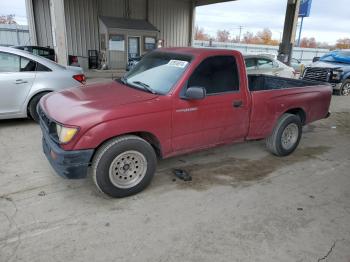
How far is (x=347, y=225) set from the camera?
11.1 feet

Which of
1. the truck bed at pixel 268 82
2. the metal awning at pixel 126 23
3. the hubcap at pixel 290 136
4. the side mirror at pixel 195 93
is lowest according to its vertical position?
the hubcap at pixel 290 136

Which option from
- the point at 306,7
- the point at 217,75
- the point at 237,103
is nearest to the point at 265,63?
the point at 237,103

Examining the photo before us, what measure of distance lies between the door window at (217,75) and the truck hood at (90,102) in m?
0.73

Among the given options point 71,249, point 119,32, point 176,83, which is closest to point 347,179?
point 176,83

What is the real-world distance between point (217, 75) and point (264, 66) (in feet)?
24.6

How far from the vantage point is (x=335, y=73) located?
12.5 metres

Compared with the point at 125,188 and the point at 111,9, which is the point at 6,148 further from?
the point at 111,9

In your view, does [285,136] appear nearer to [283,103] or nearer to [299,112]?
[299,112]

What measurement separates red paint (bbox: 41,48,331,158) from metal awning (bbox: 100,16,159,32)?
16.0 m

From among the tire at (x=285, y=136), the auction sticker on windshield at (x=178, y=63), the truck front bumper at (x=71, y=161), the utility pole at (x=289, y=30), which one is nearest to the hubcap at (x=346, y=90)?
the utility pole at (x=289, y=30)

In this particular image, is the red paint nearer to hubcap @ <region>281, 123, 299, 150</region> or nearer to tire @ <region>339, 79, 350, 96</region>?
hubcap @ <region>281, 123, 299, 150</region>

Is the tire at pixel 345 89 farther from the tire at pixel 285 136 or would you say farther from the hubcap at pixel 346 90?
the tire at pixel 285 136

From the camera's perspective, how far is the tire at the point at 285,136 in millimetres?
5150

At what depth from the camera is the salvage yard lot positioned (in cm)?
286
